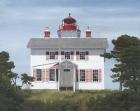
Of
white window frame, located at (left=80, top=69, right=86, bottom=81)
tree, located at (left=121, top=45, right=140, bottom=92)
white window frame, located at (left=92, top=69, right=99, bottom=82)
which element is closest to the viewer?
tree, located at (left=121, top=45, right=140, bottom=92)

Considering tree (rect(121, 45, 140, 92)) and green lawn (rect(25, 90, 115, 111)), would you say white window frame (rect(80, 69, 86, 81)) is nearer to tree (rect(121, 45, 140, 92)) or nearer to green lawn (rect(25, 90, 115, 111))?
green lawn (rect(25, 90, 115, 111))

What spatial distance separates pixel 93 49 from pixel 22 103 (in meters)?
22.1

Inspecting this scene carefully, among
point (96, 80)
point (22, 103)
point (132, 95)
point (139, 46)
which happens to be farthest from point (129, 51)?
point (96, 80)

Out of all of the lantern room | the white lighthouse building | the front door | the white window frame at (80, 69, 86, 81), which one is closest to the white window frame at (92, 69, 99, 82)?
the white lighthouse building

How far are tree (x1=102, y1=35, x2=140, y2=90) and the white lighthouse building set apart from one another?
10633 mm

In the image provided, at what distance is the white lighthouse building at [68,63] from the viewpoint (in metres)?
65.5

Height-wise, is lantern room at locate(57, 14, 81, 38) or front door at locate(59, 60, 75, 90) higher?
lantern room at locate(57, 14, 81, 38)

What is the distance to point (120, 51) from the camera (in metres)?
51.9

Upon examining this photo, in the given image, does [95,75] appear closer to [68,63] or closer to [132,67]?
[68,63]

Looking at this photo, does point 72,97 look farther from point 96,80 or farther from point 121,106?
point 96,80

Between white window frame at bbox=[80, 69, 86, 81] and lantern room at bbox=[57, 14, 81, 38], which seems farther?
lantern room at bbox=[57, 14, 81, 38]

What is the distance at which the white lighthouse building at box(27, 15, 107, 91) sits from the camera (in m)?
65.5

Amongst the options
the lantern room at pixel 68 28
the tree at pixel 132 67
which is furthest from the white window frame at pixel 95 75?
the tree at pixel 132 67

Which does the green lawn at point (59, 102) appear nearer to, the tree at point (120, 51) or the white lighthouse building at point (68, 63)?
the tree at point (120, 51)
